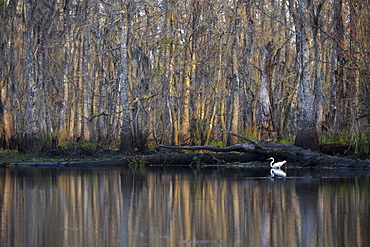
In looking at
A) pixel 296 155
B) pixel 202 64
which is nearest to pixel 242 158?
pixel 296 155

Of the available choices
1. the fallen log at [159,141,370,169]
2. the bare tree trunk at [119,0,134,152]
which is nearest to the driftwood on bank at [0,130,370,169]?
the fallen log at [159,141,370,169]

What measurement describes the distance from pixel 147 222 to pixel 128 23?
23.1 metres

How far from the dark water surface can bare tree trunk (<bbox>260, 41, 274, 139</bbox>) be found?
45.9 ft

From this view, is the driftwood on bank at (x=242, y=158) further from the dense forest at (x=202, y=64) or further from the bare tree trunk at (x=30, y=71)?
the bare tree trunk at (x=30, y=71)

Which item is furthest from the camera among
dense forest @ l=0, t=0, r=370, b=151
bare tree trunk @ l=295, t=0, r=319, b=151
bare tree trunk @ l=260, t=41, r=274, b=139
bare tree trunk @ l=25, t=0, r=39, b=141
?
bare tree trunk @ l=25, t=0, r=39, b=141

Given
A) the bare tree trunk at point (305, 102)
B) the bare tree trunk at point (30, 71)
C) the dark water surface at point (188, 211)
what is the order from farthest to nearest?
the bare tree trunk at point (30, 71)
the bare tree trunk at point (305, 102)
the dark water surface at point (188, 211)

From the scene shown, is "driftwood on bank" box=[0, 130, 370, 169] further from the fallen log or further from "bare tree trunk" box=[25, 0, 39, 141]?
"bare tree trunk" box=[25, 0, 39, 141]

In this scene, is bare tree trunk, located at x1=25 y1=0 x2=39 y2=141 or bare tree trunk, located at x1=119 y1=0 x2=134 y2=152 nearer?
bare tree trunk, located at x1=119 y1=0 x2=134 y2=152

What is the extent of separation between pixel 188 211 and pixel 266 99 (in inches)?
860

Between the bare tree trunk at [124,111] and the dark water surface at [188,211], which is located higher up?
the bare tree trunk at [124,111]

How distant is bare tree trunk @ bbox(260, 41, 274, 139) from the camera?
3157cm

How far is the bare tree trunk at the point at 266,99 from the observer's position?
104 feet

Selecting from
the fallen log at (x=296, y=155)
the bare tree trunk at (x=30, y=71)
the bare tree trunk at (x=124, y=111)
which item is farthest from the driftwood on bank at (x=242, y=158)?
the bare tree trunk at (x=30, y=71)

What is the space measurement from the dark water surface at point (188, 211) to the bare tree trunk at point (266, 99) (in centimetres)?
1398
